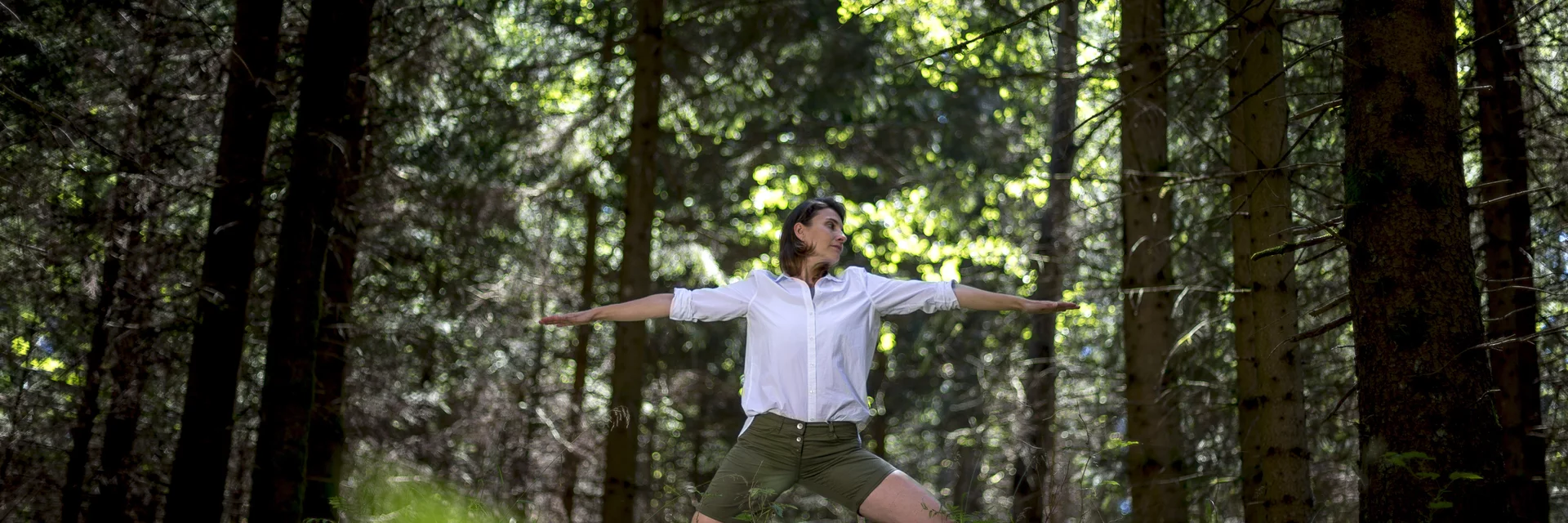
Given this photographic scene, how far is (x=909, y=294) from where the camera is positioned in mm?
5266

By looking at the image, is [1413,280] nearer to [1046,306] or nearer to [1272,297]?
[1046,306]

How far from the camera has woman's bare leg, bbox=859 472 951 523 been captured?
476 centimetres

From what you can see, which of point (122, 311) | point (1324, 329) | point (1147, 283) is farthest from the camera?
point (122, 311)

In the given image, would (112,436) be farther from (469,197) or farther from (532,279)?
(532,279)

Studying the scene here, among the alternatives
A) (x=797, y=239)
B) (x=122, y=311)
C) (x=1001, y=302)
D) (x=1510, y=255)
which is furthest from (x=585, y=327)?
(x=1001, y=302)

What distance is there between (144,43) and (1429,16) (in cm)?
923

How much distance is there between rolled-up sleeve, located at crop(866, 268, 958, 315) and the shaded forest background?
0.91m

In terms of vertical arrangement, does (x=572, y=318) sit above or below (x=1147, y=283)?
below

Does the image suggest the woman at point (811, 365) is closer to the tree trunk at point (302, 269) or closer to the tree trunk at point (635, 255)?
the tree trunk at point (302, 269)

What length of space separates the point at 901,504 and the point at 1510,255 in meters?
4.54

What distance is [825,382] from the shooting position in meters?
5.00

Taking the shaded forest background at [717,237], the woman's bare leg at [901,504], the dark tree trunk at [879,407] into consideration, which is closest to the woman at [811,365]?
the woman's bare leg at [901,504]

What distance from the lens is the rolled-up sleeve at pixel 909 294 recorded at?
17.2 ft

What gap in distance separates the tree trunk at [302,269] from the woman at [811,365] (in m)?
4.04
